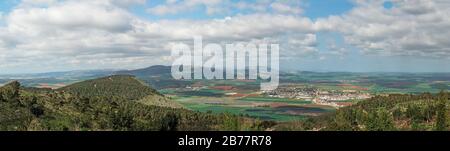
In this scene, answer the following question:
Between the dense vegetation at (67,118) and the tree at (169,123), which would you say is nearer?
the dense vegetation at (67,118)

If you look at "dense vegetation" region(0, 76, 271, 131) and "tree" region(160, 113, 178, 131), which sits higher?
"dense vegetation" region(0, 76, 271, 131)

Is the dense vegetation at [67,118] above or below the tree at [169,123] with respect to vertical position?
above

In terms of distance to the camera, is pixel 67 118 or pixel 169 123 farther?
pixel 169 123

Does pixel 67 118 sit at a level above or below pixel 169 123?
above

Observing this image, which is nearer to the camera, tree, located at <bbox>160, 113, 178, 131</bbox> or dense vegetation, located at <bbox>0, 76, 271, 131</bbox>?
dense vegetation, located at <bbox>0, 76, 271, 131</bbox>

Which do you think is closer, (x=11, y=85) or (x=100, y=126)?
(x=100, y=126)
